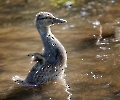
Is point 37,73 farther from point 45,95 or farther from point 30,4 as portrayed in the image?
point 30,4

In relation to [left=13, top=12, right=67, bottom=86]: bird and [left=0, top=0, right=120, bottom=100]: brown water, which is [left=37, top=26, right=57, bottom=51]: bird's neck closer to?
[left=13, top=12, right=67, bottom=86]: bird

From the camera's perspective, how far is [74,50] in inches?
328

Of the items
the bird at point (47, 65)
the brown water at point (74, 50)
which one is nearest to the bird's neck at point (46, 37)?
the bird at point (47, 65)

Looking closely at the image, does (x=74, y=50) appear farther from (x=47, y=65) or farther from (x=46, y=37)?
(x=47, y=65)

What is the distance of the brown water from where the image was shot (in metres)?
6.57

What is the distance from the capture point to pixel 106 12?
10.9 meters

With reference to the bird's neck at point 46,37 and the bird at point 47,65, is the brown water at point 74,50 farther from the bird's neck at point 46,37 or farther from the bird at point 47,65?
the bird's neck at point 46,37

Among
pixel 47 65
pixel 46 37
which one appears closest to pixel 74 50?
pixel 46 37

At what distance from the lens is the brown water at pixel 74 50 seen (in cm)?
657

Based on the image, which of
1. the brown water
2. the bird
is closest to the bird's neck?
the bird

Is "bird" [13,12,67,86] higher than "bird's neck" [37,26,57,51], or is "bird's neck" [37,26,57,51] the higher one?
"bird's neck" [37,26,57,51]

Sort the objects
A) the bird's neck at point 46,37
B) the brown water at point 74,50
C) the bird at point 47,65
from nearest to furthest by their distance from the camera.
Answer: the brown water at point 74,50, the bird at point 47,65, the bird's neck at point 46,37

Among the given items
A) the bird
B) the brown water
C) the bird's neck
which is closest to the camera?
the brown water

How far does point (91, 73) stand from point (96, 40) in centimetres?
187
